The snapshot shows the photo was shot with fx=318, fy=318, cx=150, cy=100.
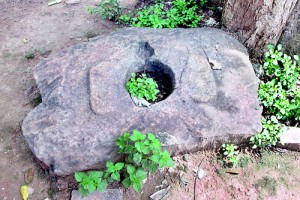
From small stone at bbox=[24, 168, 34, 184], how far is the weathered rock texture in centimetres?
26

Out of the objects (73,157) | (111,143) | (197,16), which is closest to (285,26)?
(197,16)

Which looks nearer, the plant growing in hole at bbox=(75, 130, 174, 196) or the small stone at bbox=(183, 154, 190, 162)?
the plant growing in hole at bbox=(75, 130, 174, 196)

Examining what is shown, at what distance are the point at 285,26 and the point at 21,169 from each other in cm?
297

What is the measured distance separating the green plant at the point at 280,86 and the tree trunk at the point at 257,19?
6.7 inches

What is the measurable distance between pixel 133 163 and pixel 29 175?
3.08 ft

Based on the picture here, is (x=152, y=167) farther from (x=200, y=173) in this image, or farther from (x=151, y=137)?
(x=200, y=173)

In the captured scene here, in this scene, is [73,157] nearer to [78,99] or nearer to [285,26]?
[78,99]

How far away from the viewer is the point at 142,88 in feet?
9.86

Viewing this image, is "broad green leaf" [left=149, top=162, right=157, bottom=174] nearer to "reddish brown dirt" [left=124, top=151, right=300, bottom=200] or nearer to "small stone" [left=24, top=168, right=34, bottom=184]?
"reddish brown dirt" [left=124, top=151, right=300, bottom=200]

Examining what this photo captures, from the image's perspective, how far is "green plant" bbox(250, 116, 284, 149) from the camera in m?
2.78

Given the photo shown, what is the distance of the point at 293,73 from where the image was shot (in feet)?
10.2

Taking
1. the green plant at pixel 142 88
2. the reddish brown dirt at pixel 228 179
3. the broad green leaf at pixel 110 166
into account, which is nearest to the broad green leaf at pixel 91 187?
the broad green leaf at pixel 110 166

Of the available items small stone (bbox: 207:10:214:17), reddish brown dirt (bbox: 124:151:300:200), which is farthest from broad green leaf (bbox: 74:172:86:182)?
small stone (bbox: 207:10:214:17)

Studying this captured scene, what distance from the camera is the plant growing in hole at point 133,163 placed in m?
2.38
